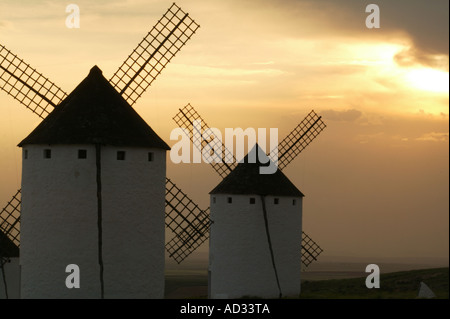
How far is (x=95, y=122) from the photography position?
105 ft

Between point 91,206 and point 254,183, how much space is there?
13200 mm

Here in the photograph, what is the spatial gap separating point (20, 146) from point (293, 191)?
15.3 metres

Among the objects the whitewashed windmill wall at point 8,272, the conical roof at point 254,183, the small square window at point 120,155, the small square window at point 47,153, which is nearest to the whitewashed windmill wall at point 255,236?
the conical roof at point 254,183

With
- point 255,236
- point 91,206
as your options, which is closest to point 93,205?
point 91,206

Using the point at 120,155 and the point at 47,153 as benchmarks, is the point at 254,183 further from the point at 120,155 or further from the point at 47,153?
the point at 47,153

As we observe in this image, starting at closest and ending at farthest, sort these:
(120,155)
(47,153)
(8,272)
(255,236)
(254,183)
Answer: (120,155) < (47,153) < (8,272) < (255,236) < (254,183)

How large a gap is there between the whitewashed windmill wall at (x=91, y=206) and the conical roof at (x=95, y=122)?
0.05 metres

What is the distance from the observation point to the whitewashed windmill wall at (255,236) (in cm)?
4212

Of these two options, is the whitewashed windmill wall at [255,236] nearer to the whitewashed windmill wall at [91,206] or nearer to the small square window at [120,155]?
the whitewashed windmill wall at [91,206]

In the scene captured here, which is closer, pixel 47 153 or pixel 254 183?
pixel 47 153

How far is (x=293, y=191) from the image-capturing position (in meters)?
43.2

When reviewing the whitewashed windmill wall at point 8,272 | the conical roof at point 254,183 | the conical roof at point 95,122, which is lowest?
the whitewashed windmill wall at point 8,272
